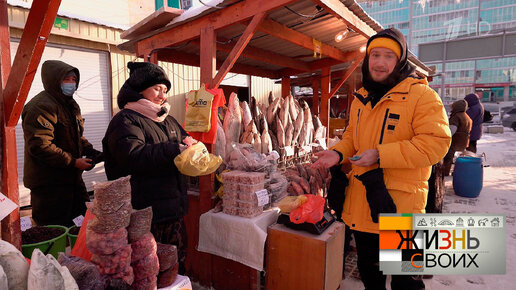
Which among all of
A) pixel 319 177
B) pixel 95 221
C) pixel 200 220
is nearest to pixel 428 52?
pixel 319 177

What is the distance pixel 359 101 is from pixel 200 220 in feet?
6.22

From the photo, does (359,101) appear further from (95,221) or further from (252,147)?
(95,221)

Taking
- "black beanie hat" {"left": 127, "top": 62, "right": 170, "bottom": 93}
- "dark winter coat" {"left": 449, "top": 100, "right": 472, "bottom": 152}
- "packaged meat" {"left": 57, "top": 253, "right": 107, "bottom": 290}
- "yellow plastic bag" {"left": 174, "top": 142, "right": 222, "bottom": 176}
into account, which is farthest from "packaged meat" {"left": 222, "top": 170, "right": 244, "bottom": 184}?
"dark winter coat" {"left": 449, "top": 100, "right": 472, "bottom": 152}

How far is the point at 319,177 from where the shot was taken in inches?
139

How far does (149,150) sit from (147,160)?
68mm

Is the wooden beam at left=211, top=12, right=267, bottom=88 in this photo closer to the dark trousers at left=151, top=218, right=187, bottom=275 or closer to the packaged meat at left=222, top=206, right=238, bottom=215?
the packaged meat at left=222, top=206, right=238, bottom=215

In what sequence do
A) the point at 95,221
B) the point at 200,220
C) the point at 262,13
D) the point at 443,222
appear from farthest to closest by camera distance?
A: 1. the point at 200,220
2. the point at 262,13
3. the point at 443,222
4. the point at 95,221

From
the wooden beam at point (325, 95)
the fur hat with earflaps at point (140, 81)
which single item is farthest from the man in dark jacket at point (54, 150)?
the wooden beam at point (325, 95)

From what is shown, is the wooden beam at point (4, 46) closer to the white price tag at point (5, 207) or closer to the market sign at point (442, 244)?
the white price tag at point (5, 207)

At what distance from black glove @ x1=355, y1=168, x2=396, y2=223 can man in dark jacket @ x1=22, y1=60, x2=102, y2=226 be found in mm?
2543

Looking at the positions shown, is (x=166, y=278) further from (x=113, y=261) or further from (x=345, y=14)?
(x=345, y=14)

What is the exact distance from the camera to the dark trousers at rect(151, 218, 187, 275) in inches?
85.8

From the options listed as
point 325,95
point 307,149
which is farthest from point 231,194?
point 325,95

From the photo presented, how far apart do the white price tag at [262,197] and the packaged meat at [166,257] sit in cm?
117
